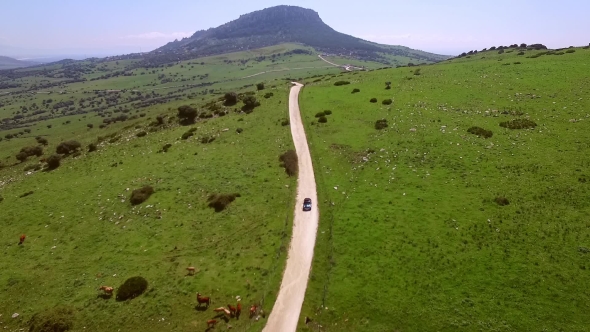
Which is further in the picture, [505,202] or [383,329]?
[505,202]

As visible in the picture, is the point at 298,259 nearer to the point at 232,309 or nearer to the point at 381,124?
the point at 232,309

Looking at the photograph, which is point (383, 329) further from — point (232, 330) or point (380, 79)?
point (380, 79)

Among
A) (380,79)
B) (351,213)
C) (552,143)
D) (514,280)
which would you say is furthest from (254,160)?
(380,79)

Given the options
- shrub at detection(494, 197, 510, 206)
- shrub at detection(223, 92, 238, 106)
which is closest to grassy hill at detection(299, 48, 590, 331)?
shrub at detection(494, 197, 510, 206)

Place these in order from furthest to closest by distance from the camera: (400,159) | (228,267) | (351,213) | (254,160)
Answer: (254,160) → (400,159) → (351,213) → (228,267)

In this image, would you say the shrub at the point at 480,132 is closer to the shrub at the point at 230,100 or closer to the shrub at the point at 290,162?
the shrub at the point at 290,162

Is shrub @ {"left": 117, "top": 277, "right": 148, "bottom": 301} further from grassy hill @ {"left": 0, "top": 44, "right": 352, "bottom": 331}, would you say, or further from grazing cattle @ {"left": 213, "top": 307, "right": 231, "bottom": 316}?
grazing cattle @ {"left": 213, "top": 307, "right": 231, "bottom": 316}

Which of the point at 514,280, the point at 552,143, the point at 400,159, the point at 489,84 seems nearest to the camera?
the point at 514,280

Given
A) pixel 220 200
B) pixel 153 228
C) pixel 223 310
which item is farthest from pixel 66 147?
pixel 223 310
